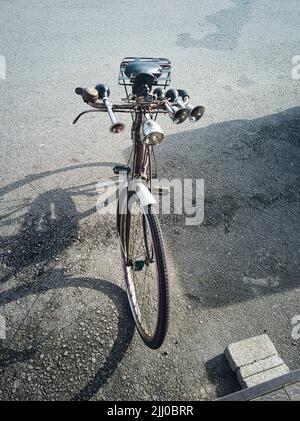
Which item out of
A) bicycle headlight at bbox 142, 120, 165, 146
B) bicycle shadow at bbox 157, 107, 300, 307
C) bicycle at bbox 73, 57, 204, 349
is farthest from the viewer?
bicycle shadow at bbox 157, 107, 300, 307

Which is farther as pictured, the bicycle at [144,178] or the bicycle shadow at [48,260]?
the bicycle shadow at [48,260]

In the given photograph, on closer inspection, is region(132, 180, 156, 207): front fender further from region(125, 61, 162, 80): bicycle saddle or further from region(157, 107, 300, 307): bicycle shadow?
region(157, 107, 300, 307): bicycle shadow

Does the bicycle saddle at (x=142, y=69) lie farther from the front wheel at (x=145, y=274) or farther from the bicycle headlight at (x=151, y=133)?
the front wheel at (x=145, y=274)

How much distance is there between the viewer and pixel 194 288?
3.14m

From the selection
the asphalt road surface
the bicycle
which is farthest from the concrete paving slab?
the bicycle

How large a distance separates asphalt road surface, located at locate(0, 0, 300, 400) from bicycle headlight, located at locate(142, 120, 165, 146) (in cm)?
172

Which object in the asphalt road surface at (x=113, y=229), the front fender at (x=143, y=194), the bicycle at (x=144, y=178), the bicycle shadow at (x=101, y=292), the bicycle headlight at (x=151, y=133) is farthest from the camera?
the asphalt road surface at (x=113, y=229)

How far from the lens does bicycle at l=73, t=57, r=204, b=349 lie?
2064 mm

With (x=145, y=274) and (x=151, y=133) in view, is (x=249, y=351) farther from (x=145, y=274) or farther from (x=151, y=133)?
(x=151, y=133)

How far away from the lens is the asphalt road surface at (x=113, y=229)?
2.57 meters

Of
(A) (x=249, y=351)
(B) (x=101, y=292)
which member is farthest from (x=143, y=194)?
(A) (x=249, y=351)

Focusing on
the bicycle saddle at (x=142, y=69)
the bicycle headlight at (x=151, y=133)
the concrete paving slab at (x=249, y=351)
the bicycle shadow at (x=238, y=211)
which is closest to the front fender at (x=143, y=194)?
the bicycle headlight at (x=151, y=133)

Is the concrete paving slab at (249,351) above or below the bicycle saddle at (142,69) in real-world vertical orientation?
below

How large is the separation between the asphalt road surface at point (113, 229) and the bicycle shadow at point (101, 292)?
1 cm
